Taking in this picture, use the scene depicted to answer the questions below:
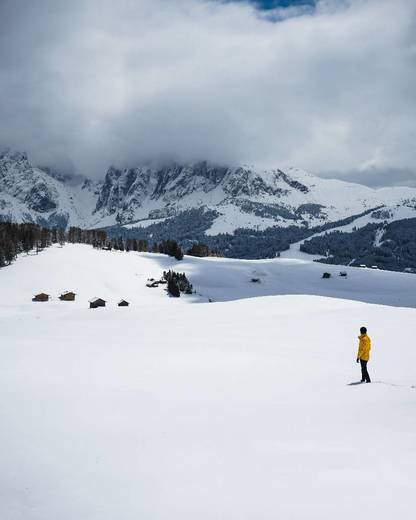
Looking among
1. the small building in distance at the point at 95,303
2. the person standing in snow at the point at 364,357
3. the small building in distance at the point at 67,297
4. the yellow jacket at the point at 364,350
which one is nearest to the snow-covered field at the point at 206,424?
the person standing in snow at the point at 364,357

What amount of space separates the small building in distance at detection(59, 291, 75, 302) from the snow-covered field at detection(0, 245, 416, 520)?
70075 mm

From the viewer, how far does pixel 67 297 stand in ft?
343

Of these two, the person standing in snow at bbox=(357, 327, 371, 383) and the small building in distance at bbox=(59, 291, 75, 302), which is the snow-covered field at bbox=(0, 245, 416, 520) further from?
the small building in distance at bbox=(59, 291, 75, 302)

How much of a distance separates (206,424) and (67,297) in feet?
323

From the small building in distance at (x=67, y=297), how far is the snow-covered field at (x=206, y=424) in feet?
230

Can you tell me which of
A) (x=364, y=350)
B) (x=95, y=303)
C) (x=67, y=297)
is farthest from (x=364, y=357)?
(x=67, y=297)

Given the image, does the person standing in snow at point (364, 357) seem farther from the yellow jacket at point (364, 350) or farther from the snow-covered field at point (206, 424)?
the snow-covered field at point (206, 424)

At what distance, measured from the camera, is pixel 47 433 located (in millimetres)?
12086

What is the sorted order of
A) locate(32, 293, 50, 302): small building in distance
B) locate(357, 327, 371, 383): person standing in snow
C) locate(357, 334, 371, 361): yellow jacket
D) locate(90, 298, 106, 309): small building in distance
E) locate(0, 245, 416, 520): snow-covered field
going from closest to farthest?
locate(0, 245, 416, 520): snow-covered field, locate(357, 327, 371, 383): person standing in snow, locate(357, 334, 371, 361): yellow jacket, locate(90, 298, 106, 309): small building in distance, locate(32, 293, 50, 302): small building in distance

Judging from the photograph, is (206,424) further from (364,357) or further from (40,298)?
(40,298)

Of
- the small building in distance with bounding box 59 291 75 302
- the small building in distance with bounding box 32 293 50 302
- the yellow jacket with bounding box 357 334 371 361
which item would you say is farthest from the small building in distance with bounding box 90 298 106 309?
the yellow jacket with bounding box 357 334 371 361

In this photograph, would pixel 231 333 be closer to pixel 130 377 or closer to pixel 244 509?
pixel 130 377

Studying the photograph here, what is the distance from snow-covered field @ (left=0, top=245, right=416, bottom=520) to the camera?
8375mm

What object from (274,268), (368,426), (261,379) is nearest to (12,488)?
(368,426)
